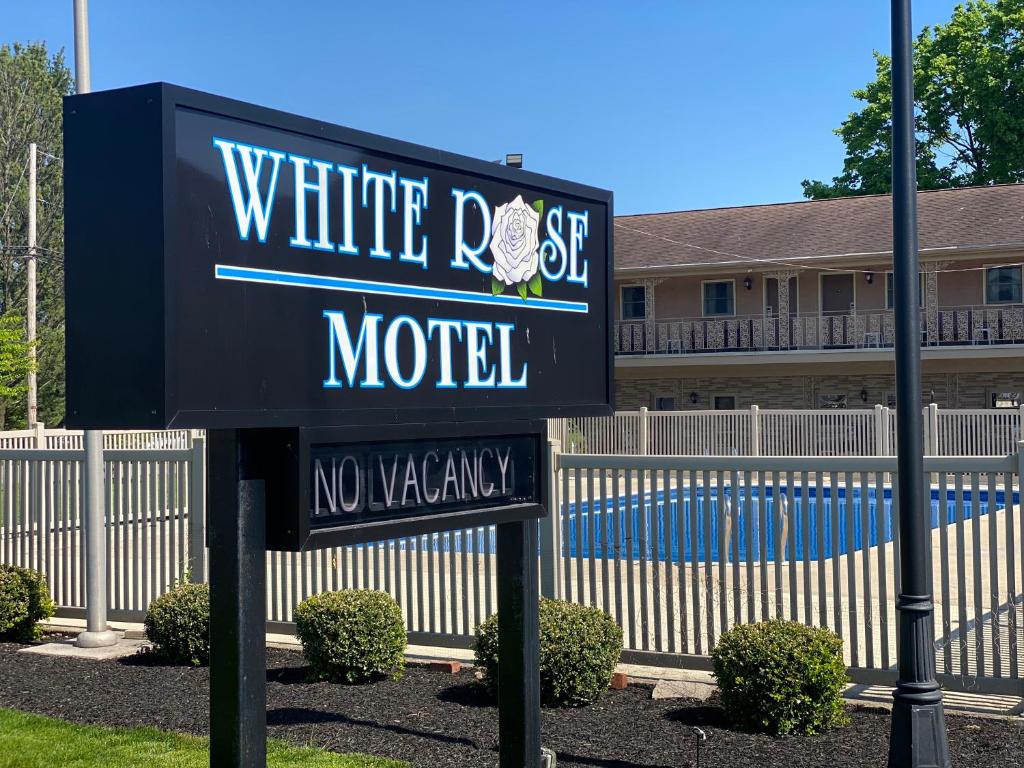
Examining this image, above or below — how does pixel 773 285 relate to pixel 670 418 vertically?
above

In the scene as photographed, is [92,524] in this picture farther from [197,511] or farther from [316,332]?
[316,332]

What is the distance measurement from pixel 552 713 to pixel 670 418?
70.9 feet

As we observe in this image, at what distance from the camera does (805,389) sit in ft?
118

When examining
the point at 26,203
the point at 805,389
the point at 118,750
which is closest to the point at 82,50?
the point at 118,750

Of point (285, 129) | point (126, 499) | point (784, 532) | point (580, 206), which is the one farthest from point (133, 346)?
point (126, 499)

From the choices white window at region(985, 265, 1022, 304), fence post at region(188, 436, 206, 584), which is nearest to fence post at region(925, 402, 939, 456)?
white window at region(985, 265, 1022, 304)

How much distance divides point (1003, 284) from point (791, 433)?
1065 cm

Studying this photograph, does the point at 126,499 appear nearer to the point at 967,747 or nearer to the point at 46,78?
the point at 967,747

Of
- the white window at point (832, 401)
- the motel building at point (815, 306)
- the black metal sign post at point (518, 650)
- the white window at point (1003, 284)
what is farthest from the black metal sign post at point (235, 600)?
the white window at point (1003, 284)

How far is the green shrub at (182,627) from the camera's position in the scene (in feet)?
29.4

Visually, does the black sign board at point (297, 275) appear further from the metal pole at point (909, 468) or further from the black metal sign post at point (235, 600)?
the metal pole at point (909, 468)

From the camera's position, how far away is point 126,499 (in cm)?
1052

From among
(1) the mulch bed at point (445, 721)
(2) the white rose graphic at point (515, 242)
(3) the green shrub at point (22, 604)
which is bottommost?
(1) the mulch bed at point (445, 721)

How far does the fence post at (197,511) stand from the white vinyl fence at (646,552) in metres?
0.02
